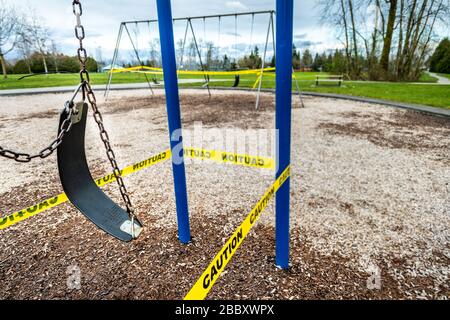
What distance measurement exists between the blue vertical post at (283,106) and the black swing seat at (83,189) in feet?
3.11

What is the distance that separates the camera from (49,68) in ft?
122

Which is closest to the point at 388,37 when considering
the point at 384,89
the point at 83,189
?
the point at 384,89

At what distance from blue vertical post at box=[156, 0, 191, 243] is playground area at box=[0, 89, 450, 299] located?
0.97 ft

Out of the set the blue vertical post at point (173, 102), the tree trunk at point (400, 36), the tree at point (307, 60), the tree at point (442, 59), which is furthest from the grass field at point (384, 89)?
the tree at point (307, 60)

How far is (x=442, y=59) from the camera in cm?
3806

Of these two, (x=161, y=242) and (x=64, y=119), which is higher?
(x=64, y=119)

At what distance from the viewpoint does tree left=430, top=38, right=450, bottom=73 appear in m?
36.6

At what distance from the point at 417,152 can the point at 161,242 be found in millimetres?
4071

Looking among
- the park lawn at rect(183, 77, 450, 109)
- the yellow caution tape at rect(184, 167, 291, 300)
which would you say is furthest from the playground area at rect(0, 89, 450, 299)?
the park lawn at rect(183, 77, 450, 109)

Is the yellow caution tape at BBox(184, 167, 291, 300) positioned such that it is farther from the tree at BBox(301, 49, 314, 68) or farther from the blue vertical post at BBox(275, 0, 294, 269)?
the tree at BBox(301, 49, 314, 68)

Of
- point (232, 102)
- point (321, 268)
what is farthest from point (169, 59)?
point (232, 102)

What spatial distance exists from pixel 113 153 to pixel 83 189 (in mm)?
363

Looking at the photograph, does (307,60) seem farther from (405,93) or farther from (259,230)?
(259,230)
